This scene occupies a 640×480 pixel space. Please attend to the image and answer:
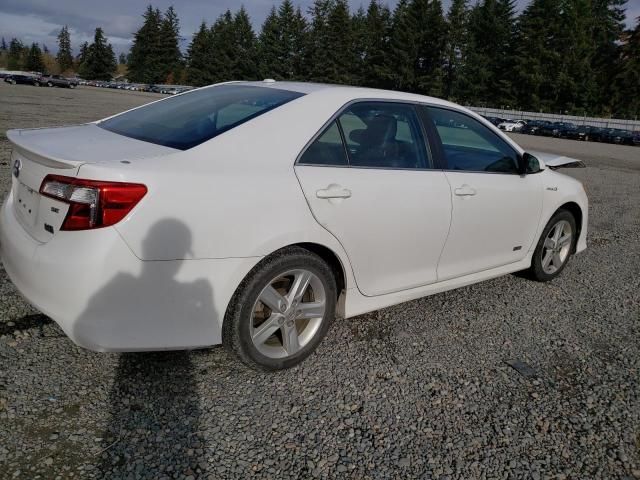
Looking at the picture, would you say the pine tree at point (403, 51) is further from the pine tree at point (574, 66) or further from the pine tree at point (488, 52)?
the pine tree at point (574, 66)

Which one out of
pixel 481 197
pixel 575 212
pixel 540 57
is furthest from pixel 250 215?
pixel 540 57

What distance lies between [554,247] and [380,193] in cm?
246

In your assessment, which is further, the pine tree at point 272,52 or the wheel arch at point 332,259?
the pine tree at point 272,52

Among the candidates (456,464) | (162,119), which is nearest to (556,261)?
(456,464)

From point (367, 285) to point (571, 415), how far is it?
1.30 metres

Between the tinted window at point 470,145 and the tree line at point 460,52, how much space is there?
233 ft

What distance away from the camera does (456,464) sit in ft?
8.00

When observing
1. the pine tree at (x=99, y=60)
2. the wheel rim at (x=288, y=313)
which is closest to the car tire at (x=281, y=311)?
the wheel rim at (x=288, y=313)

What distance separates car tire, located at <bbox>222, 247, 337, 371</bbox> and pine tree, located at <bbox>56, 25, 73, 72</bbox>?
161 metres

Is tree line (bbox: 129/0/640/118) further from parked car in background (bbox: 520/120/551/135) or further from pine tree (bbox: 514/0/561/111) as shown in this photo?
parked car in background (bbox: 520/120/551/135)

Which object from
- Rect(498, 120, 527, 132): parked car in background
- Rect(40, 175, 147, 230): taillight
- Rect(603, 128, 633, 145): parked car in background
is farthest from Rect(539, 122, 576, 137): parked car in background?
Rect(40, 175, 147, 230): taillight

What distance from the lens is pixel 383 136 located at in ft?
11.3

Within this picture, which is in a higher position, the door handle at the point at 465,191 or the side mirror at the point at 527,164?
the side mirror at the point at 527,164

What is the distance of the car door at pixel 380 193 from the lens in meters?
2.96
